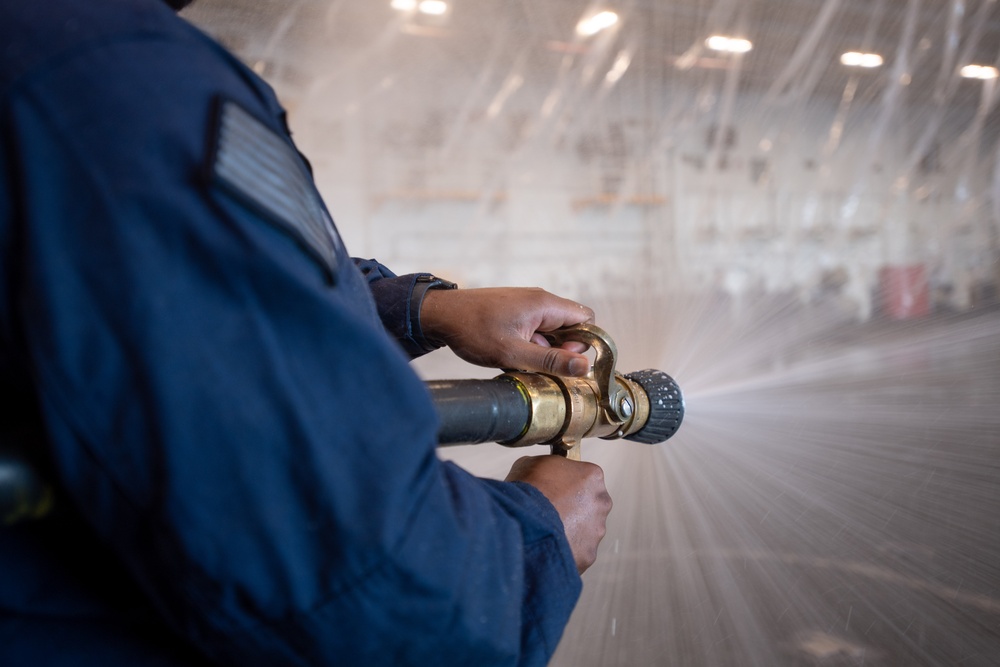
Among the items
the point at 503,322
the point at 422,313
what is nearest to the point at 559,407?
the point at 503,322

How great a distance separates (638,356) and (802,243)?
1.77ft

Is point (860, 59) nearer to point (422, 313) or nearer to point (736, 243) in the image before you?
point (736, 243)

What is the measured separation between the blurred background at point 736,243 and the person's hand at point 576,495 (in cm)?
50

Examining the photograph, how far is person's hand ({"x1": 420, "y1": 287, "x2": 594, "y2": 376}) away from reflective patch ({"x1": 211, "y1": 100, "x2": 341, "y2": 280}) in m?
0.39

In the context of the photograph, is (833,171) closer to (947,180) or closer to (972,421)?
(947,180)

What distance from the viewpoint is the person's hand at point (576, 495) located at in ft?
2.10

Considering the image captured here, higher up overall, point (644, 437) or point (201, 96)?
point (201, 96)

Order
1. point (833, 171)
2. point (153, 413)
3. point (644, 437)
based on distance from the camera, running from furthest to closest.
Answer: point (833, 171)
point (644, 437)
point (153, 413)

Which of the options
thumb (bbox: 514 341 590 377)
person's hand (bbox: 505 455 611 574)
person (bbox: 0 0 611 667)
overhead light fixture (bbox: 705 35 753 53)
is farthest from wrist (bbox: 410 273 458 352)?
overhead light fixture (bbox: 705 35 753 53)

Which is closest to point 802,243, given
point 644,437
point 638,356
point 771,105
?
point 771,105

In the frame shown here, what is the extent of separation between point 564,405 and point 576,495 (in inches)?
3.6

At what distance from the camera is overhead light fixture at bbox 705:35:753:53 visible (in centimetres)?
155

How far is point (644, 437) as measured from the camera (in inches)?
33.6

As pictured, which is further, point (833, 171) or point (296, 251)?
point (833, 171)
